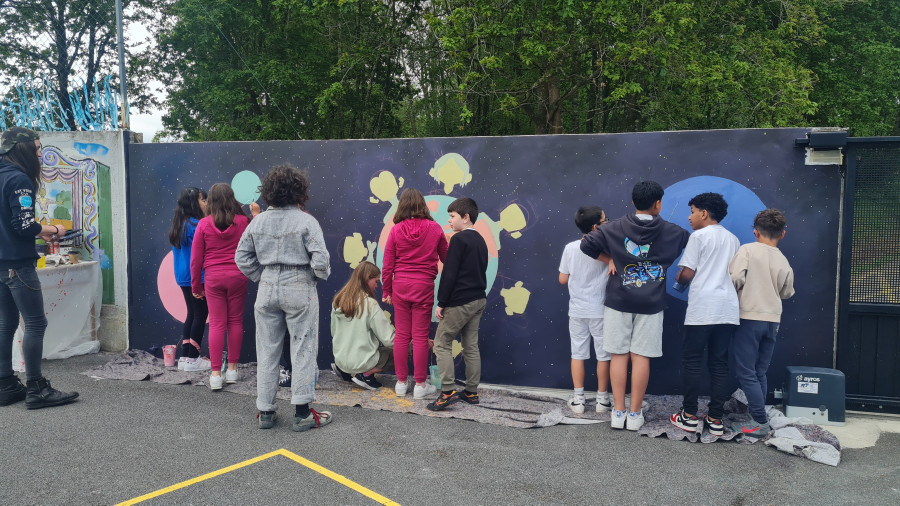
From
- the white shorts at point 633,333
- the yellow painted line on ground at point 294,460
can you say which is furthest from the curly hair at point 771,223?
the yellow painted line on ground at point 294,460

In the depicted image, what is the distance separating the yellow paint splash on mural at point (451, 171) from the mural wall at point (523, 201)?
0.4 inches

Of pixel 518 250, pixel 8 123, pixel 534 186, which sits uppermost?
pixel 8 123

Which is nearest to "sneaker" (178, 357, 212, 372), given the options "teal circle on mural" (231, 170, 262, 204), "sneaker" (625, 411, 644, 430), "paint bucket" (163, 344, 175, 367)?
"paint bucket" (163, 344, 175, 367)

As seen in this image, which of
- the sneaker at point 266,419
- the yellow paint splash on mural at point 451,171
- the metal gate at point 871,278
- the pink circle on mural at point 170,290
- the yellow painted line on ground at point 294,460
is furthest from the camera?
the pink circle on mural at point 170,290

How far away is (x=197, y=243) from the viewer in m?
5.68

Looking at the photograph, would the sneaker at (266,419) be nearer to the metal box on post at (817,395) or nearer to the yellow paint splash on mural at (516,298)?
the yellow paint splash on mural at (516,298)

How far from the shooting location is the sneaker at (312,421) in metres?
4.59

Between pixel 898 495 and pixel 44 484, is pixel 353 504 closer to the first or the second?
pixel 44 484

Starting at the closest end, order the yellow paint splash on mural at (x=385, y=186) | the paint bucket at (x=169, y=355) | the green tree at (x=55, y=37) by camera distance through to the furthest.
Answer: the yellow paint splash on mural at (x=385, y=186)
the paint bucket at (x=169, y=355)
the green tree at (x=55, y=37)

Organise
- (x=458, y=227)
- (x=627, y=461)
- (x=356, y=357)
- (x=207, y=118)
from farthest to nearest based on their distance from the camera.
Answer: (x=207, y=118) → (x=356, y=357) → (x=458, y=227) → (x=627, y=461)

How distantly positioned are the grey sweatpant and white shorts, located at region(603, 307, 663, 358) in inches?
85.5

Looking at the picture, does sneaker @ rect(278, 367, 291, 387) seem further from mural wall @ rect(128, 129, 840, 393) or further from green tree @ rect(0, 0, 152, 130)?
green tree @ rect(0, 0, 152, 130)

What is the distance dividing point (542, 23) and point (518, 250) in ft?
39.7

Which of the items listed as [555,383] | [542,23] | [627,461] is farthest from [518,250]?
[542,23]
